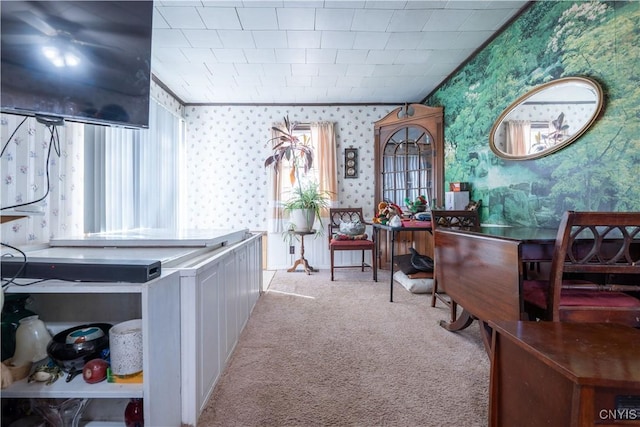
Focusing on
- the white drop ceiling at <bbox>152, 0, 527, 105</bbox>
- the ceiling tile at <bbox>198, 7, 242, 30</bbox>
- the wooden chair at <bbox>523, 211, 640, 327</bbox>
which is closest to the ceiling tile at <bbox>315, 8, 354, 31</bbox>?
the white drop ceiling at <bbox>152, 0, 527, 105</bbox>

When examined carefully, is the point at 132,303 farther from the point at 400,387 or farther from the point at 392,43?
the point at 392,43

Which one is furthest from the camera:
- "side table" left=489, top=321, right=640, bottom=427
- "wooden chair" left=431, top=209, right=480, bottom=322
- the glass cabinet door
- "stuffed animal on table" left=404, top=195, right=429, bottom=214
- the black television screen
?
the glass cabinet door

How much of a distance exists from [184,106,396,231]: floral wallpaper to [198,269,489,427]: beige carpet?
2.06 meters

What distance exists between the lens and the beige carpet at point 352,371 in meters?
1.23

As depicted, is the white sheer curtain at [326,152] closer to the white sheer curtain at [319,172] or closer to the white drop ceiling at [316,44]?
the white sheer curtain at [319,172]

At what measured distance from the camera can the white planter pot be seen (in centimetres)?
370

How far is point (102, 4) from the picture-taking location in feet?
4.14

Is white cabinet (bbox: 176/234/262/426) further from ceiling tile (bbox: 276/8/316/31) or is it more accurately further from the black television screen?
ceiling tile (bbox: 276/8/316/31)

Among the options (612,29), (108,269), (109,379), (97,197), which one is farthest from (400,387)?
(97,197)

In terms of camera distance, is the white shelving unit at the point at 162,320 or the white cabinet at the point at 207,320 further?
the white cabinet at the point at 207,320

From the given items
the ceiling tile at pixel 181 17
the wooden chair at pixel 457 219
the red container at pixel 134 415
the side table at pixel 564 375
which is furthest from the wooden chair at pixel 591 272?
the ceiling tile at pixel 181 17

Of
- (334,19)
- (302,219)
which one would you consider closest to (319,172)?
(302,219)

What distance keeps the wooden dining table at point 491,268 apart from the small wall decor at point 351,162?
2.43 m

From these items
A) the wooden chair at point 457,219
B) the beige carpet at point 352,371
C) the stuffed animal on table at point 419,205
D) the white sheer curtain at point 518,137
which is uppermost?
the white sheer curtain at point 518,137
